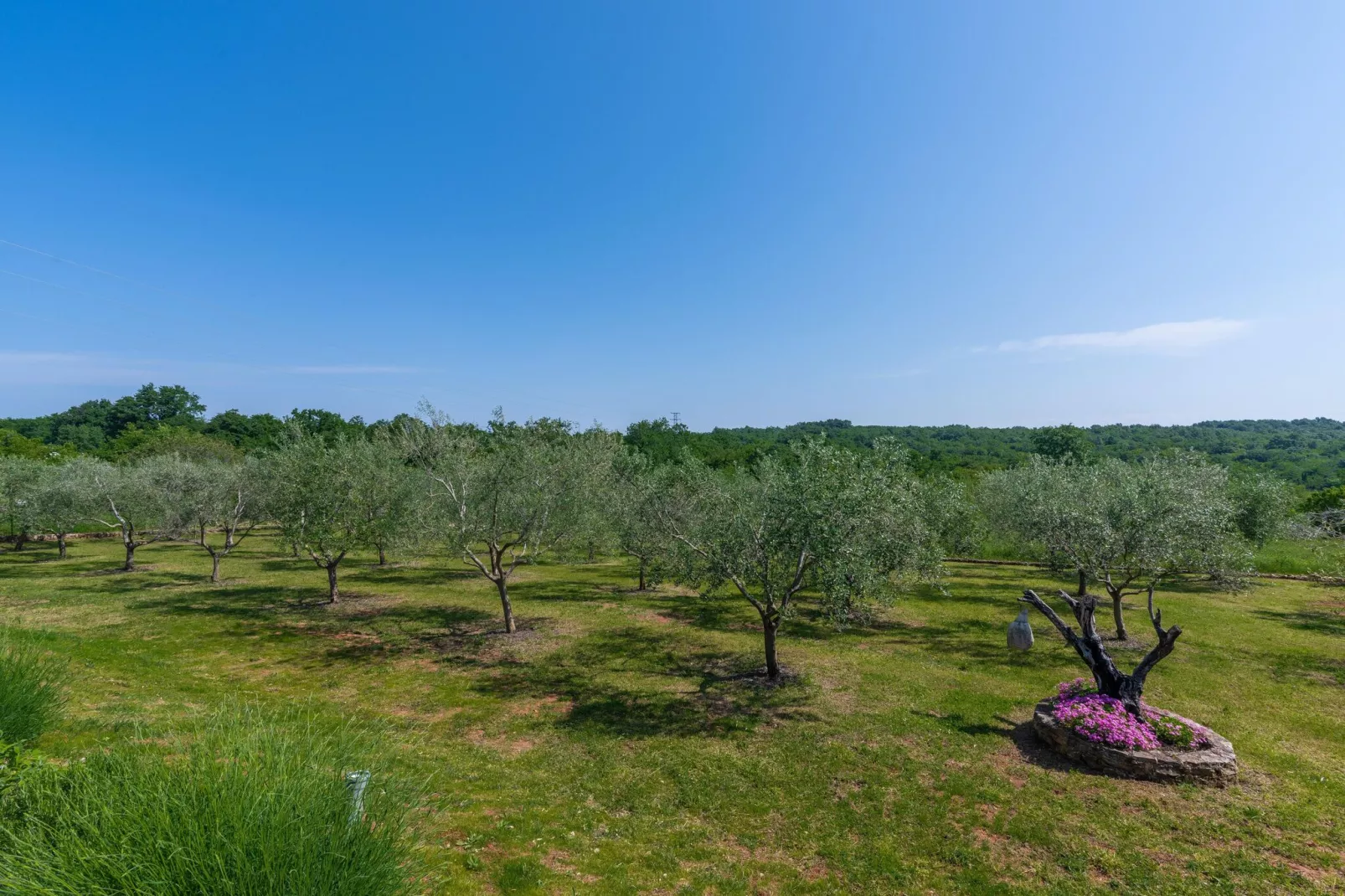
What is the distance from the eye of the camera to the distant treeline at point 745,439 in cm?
8281

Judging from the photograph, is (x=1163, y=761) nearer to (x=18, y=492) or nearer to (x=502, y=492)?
(x=502, y=492)

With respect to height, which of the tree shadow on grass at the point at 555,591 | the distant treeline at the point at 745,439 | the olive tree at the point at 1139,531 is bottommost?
the tree shadow on grass at the point at 555,591

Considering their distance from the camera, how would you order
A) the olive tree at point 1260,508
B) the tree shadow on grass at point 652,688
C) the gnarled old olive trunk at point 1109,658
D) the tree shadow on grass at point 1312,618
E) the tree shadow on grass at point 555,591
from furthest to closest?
the olive tree at point 1260,508, the tree shadow on grass at point 555,591, the tree shadow on grass at point 1312,618, the tree shadow on grass at point 652,688, the gnarled old olive trunk at point 1109,658

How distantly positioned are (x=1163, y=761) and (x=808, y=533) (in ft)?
32.9

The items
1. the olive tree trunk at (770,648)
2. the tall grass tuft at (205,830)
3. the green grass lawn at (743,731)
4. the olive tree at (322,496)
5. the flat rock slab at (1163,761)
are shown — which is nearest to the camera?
the tall grass tuft at (205,830)

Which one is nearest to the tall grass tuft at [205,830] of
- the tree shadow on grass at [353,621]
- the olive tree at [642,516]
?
the tree shadow on grass at [353,621]

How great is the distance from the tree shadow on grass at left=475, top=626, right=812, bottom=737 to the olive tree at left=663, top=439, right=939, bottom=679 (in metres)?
2.05

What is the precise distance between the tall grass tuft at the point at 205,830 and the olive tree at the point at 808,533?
521 inches

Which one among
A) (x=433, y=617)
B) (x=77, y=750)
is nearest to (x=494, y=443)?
(x=433, y=617)

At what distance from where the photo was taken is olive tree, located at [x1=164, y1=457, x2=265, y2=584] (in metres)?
36.6

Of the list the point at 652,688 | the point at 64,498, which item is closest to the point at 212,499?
the point at 64,498

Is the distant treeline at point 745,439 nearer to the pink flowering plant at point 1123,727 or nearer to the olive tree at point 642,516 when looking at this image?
the olive tree at point 642,516

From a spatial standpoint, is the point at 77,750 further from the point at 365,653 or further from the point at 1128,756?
the point at 1128,756

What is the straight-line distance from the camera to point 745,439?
14800 cm
